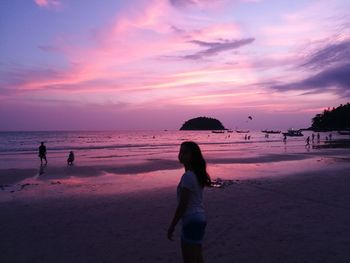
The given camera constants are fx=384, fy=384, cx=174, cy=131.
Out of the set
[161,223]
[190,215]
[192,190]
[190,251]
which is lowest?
[161,223]

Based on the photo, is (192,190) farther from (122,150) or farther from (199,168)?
(122,150)

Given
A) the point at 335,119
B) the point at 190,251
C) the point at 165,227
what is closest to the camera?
the point at 190,251

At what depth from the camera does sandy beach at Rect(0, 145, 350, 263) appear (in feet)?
23.5

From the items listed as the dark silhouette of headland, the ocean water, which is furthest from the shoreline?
the dark silhouette of headland

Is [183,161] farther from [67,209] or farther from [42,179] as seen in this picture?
[42,179]

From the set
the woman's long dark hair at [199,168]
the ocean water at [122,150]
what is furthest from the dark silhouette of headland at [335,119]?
the woman's long dark hair at [199,168]

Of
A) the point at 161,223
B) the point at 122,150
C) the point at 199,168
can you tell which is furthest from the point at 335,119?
the point at 199,168

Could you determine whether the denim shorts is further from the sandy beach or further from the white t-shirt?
the sandy beach

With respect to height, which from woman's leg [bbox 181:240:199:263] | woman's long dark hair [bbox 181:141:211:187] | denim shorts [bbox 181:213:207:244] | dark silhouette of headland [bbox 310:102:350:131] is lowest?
woman's leg [bbox 181:240:199:263]

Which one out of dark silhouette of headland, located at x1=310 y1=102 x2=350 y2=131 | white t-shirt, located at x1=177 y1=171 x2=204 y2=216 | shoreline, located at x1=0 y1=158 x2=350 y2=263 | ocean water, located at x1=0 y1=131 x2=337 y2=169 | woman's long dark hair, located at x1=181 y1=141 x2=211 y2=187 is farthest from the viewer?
dark silhouette of headland, located at x1=310 y1=102 x2=350 y2=131

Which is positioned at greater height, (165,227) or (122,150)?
(165,227)

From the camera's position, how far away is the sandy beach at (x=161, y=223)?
7172mm

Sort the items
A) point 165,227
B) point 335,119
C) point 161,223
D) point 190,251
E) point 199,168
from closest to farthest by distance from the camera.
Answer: point 190,251 < point 199,168 < point 165,227 < point 161,223 < point 335,119

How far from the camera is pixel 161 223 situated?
372 inches
